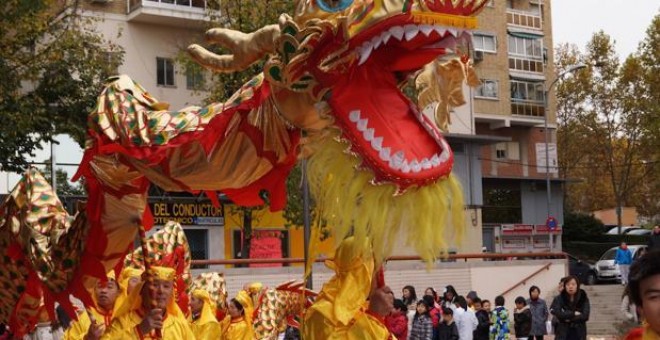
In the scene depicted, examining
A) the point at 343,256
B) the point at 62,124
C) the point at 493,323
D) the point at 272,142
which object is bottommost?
the point at 493,323

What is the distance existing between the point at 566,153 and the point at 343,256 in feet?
127

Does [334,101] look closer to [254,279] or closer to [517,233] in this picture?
[254,279]

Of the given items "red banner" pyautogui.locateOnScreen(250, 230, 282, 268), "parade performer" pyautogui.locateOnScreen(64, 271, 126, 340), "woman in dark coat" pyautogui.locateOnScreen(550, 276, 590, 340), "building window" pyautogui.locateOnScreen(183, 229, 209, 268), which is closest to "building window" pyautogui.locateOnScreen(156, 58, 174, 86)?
"building window" pyautogui.locateOnScreen(183, 229, 209, 268)

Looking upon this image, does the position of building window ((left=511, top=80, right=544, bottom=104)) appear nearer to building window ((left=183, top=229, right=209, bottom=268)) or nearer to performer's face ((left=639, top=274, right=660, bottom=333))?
building window ((left=183, top=229, right=209, bottom=268))

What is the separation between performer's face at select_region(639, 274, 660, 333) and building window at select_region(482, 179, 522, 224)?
110 feet

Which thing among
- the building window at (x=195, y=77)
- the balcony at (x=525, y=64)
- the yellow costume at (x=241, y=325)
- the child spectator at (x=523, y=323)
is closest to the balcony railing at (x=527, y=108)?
the balcony at (x=525, y=64)

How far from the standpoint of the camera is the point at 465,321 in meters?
14.5

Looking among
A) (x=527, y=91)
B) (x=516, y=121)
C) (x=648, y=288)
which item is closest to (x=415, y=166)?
(x=648, y=288)

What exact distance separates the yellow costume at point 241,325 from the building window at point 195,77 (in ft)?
33.6

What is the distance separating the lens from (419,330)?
12680 mm

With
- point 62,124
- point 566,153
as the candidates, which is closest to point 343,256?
point 62,124

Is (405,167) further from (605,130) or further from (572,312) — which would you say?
(605,130)

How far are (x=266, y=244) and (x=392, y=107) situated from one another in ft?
64.9

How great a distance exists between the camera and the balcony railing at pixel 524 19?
123ft
